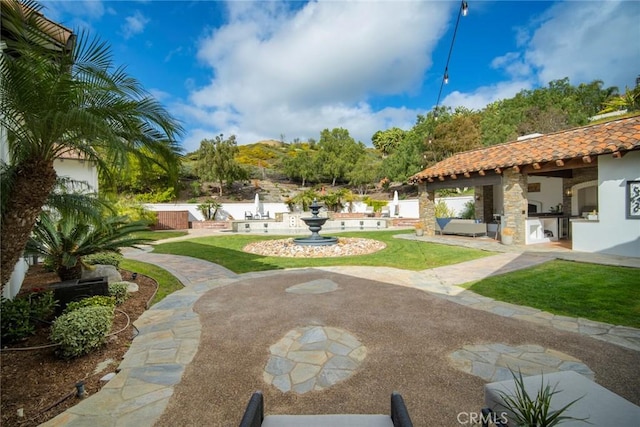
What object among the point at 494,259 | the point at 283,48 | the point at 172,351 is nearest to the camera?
the point at 172,351

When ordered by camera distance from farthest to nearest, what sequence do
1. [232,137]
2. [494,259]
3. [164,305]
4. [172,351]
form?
[232,137] < [494,259] < [164,305] < [172,351]

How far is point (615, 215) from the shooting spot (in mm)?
9258

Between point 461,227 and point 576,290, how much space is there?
8889 millimetres

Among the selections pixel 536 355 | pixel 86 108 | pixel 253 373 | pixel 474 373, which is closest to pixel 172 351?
pixel 253 373

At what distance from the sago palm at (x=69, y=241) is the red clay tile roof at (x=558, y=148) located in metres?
12.2

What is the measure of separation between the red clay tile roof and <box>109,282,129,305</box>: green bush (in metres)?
12.4

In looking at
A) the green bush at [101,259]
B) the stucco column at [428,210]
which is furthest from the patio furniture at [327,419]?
the stucco column at [428,210]

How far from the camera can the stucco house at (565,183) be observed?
354 inches

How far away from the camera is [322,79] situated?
15.0 meters

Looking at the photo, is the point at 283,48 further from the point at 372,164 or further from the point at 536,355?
the point at 372,164

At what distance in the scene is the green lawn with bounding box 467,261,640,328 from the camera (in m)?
4.84

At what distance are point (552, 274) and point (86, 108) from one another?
365 inches

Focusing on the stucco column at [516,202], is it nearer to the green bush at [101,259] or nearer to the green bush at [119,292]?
the green bush at [119,292]

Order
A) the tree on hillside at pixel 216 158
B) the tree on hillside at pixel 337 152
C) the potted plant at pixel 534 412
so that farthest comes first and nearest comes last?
the tree on hillside at pixel 337 152
the tree on hillside at pixel 216 158
the potted plant at pixel 534 412
